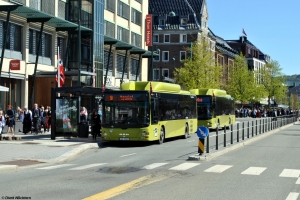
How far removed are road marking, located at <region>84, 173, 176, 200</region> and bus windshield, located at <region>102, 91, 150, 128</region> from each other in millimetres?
12200

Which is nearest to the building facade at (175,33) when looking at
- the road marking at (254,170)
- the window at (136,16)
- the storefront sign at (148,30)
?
the storefront sign at (148,30)

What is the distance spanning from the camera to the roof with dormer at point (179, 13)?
104m

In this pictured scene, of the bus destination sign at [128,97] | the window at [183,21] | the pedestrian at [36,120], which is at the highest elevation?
the window at [183,21]

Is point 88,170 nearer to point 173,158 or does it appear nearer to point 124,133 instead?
point 173,158

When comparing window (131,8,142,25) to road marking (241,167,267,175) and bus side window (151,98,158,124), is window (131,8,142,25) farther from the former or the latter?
road marking (241,167,267,175)

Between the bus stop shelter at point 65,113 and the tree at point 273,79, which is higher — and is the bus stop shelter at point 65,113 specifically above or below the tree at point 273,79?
below

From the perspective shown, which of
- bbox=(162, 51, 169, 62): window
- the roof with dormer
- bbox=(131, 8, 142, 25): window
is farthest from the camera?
bbox=(162, 51, 169, 62): window

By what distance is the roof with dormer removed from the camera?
340ft

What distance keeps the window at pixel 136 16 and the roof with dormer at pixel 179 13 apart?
109 feet

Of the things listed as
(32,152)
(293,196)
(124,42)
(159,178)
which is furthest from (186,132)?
(124,42)

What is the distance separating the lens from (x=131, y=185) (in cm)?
1330

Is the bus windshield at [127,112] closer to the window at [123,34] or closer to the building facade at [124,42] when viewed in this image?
the building facade at [124,42]

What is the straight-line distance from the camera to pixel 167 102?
31.4 meters

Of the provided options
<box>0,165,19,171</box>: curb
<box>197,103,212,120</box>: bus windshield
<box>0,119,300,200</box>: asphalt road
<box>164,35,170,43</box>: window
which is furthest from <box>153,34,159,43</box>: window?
<box>0,165,19,171</box>: curb
